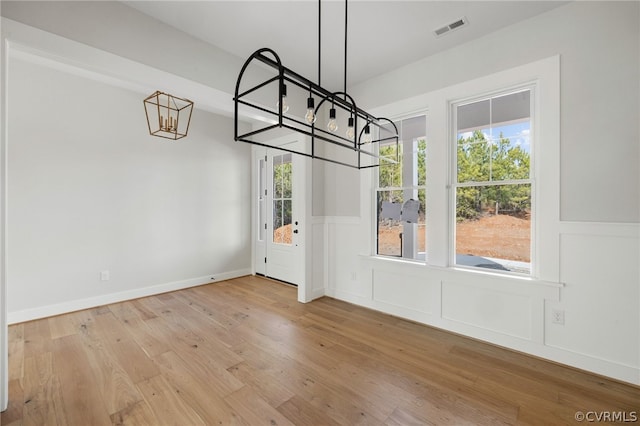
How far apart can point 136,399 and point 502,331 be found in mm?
3047

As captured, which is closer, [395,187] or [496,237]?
[496,237]

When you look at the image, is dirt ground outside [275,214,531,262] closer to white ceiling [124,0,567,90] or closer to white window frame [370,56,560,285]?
white window frame [370,56,560,285]

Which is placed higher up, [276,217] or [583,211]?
[583,211]

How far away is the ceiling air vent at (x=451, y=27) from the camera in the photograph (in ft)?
8.25

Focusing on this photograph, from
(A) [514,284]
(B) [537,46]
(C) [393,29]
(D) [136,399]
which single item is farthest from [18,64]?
(A) [514,284]

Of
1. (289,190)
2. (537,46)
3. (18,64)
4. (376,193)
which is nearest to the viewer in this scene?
(537,46)

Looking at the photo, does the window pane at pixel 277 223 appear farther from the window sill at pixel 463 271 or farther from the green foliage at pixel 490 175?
the green foliage at pixel 490 175

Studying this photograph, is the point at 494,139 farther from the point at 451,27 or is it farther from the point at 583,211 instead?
the point at 451,27

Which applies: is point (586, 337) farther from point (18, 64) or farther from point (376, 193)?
point (18, 64)

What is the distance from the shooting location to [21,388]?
202 cm

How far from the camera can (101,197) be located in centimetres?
373

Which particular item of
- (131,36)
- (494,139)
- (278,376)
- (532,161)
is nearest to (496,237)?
(532,161)

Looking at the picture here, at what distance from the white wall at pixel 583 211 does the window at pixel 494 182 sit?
8.2 inches

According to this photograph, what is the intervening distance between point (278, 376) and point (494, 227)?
2415 millimetres
